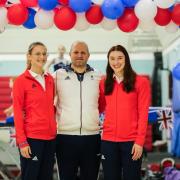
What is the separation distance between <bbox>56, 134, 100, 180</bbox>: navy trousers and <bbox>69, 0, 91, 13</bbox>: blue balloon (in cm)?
129

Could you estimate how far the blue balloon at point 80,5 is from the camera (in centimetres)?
368

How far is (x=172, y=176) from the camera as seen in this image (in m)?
4.81

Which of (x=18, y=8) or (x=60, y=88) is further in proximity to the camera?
(x=18, y=8)

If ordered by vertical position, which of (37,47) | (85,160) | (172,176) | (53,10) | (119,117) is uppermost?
(53,10)

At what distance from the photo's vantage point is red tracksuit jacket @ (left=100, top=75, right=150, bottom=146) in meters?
3.14

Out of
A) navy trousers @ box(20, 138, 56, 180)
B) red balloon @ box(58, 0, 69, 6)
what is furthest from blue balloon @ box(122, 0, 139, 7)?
navy trousers @ box(20, 138, 56, 180)

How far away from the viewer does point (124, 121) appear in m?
3.15

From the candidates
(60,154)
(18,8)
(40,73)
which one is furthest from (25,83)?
(18,8)

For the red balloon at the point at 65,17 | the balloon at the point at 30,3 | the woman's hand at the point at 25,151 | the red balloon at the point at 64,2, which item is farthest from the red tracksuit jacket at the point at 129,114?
the balloon at the point at 30,3

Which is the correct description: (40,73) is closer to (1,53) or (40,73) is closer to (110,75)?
(110,75)

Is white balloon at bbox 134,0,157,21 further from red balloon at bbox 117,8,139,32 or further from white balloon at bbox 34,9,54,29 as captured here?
white balloon at bbox 34,9,54,29

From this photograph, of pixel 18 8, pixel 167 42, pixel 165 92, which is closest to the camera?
pixel 18 8

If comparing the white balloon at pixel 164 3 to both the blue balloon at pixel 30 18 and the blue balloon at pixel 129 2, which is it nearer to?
the blue balloon at pixel 129 2

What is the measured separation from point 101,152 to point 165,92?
6.23 m
